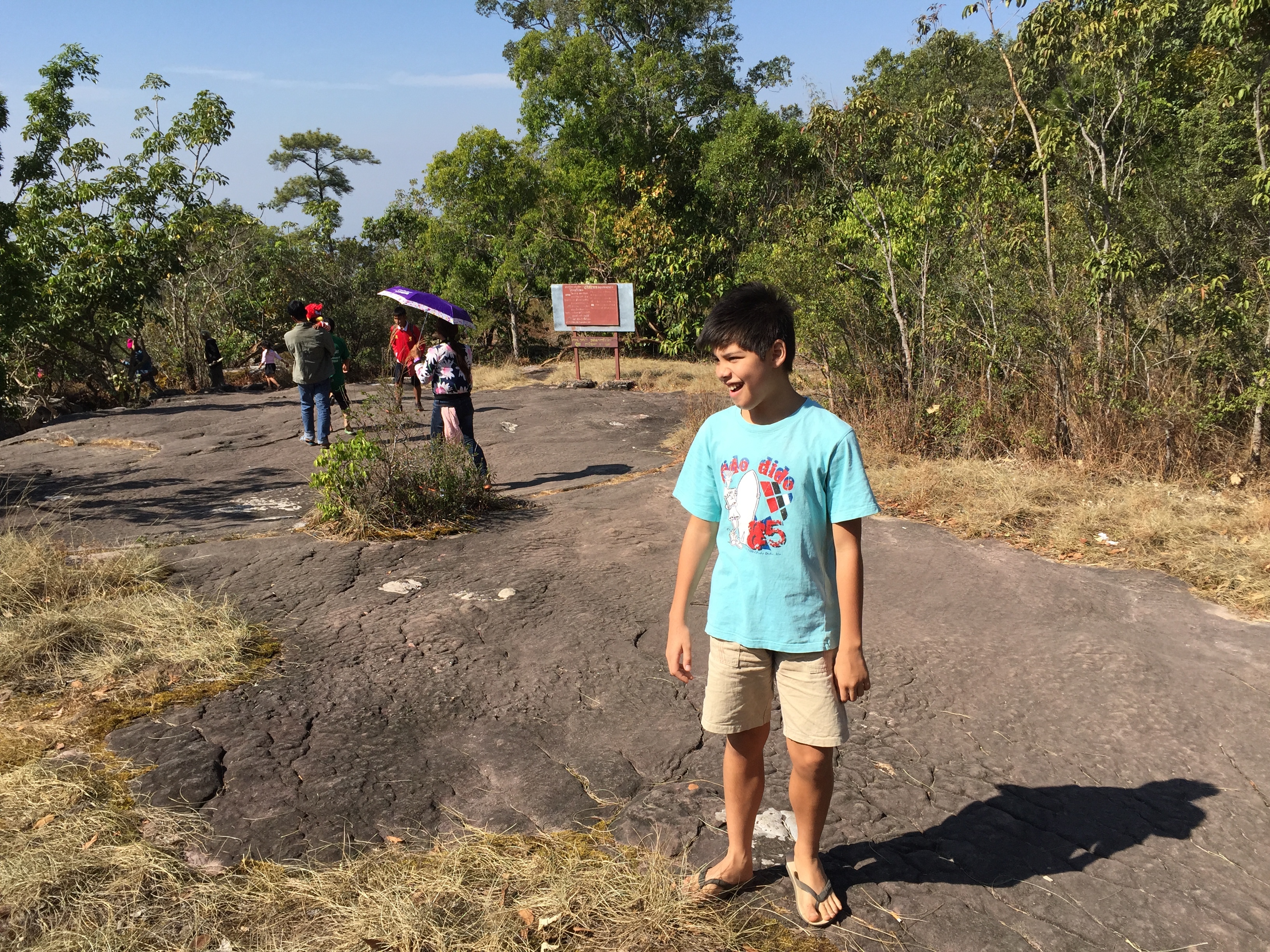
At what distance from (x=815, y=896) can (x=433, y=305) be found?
7777 millimetres

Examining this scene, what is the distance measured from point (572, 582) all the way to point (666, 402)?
360 inches

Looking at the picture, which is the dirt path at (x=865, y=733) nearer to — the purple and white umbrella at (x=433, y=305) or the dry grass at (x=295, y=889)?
the dry grass at (x=295, y=889)

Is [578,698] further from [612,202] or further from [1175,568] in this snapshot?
[612,202]

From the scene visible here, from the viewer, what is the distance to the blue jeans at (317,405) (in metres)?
10.3

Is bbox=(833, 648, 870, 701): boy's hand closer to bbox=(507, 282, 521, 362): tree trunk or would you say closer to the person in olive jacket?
the person in olive jacket

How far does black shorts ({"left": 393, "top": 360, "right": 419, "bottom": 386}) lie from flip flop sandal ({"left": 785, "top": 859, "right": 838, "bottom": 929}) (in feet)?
30.5

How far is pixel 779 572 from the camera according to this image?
243 cm

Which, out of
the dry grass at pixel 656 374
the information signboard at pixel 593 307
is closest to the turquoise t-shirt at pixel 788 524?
the dry grass at pixel 656 374

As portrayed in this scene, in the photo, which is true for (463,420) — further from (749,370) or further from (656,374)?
(656,374)

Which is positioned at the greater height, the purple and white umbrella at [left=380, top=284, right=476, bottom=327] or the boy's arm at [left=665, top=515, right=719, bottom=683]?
the purple and white umbrella at [left=380, top=284, right=476, bottom=327]

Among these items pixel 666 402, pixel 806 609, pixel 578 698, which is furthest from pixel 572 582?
pixel 666 402

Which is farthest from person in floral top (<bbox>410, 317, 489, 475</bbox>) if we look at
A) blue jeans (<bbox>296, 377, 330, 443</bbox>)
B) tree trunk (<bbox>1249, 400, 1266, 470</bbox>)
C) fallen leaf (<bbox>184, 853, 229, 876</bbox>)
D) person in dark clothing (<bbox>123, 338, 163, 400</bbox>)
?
person in dark clothing (<bbox>123, 338, 163, 400</bbox>)

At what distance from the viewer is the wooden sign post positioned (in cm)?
1673

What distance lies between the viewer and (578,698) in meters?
4.07
